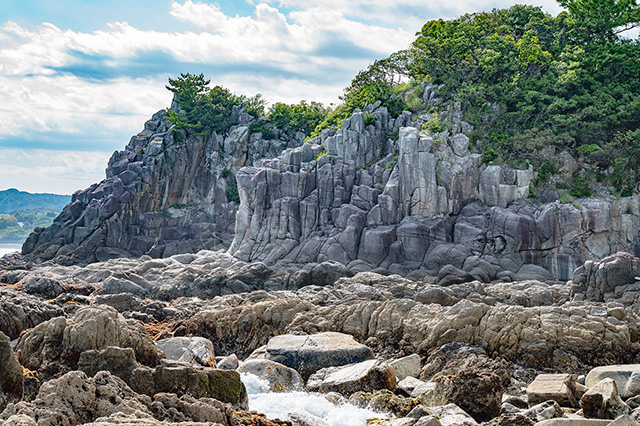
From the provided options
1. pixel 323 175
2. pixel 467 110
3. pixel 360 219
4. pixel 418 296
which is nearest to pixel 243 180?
pixel 323 175

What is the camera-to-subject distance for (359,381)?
14.5 m

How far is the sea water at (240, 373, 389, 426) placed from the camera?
12.3 m

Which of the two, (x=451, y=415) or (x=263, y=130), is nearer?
(x=451, y=415)

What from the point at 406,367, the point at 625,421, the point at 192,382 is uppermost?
the point at 192,382

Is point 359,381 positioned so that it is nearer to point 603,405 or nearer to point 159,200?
point 603,405

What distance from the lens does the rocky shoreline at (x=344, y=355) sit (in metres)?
10.2

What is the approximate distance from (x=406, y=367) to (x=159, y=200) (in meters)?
57.7

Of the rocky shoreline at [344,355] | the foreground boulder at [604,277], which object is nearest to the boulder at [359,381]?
the rocky shoreline at [344,355]

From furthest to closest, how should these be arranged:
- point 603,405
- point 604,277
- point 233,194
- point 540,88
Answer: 1. point 233,194
2. point 540,88
3. point 604,277
4. point 603,405

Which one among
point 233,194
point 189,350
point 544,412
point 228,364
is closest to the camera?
point 544,412

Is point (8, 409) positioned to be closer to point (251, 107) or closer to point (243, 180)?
point (243, 180)

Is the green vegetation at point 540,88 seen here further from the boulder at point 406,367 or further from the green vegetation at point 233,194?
the boulder at point 406,367

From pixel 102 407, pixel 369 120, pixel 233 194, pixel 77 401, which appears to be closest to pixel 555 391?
pixel 102 407

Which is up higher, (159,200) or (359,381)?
(159,200)
